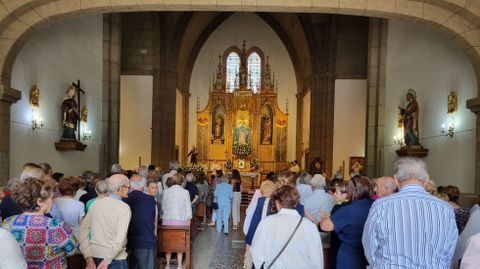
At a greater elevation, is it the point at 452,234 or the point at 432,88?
the point at 432,88

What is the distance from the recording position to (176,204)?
655cm

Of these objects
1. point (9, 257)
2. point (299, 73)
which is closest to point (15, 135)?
point (9, 257)

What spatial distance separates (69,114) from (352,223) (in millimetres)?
7735

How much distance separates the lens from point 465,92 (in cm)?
859

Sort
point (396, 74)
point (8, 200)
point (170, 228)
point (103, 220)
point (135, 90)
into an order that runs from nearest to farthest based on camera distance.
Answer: point (103, 220)
point (8, 200)
point (170, 228)
point (396, 74)
point (135, 90)

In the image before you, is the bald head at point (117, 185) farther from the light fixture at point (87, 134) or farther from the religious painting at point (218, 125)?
the religious painting at point (218, 125)

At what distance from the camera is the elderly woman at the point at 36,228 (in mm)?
2945

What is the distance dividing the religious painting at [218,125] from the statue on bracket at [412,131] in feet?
45.2

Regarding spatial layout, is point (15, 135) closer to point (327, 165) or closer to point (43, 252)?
point (43, 252)

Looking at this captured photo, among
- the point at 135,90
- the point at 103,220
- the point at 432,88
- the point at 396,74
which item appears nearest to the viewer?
the point at 103,220

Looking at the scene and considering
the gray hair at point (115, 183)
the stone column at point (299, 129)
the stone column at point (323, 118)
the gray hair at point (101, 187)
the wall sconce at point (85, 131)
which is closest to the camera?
the gray hair at point (115, 183)

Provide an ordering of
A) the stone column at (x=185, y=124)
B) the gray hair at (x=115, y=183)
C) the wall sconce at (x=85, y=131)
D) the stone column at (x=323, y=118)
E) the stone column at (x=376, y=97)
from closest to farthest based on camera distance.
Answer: the gray hair at (x=115, y=183) < the wall sconce at (x=85, y=131) < the stone column at (x=376, y=97) < the stone column at (x=323, y=118) < the stone column at (x=185, y=124)

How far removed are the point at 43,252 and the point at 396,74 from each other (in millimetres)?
10570

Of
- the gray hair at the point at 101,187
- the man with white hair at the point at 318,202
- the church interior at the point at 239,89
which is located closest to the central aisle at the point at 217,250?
the church interior at the point at 239,89
